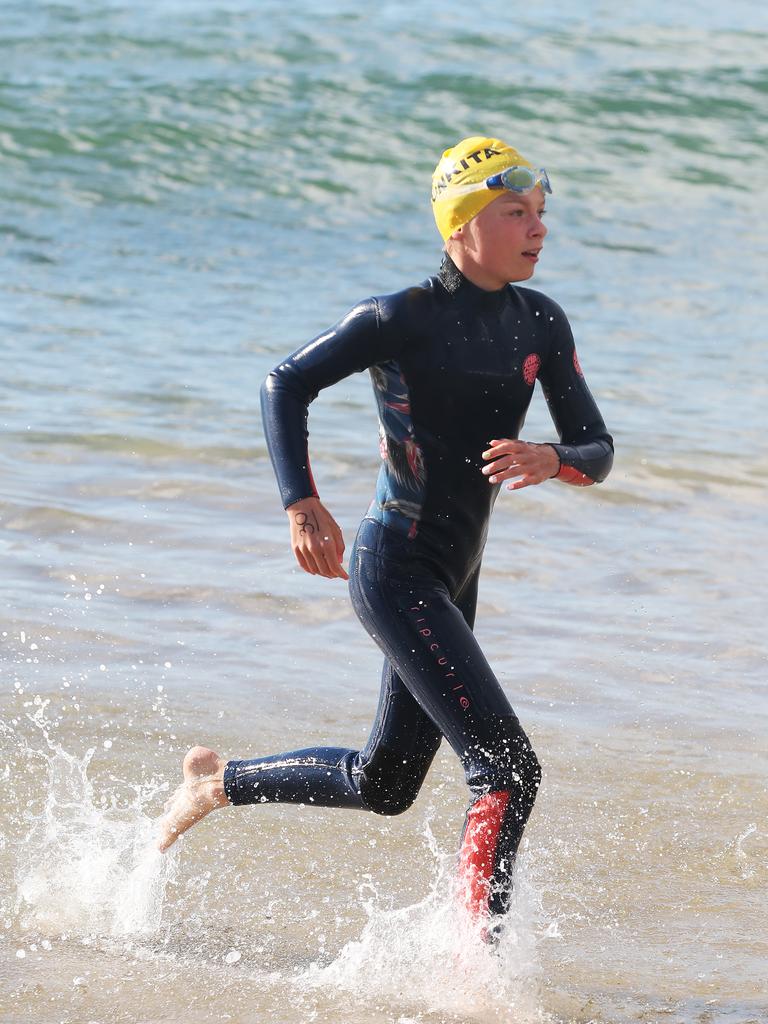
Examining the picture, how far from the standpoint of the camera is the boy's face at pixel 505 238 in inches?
149

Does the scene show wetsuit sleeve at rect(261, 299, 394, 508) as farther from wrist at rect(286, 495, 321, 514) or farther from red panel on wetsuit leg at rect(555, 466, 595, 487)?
red panel on wetsuit leg at rect(555, 466, 595, 487)

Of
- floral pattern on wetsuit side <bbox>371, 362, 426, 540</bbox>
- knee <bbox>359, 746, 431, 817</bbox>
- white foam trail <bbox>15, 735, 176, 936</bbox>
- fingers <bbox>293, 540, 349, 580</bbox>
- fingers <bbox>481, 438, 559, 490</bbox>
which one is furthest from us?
white foam trail <bbox>15, 735, 176, 936</bbox>

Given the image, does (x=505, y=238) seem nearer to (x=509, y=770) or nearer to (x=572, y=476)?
(x=572, y=476)

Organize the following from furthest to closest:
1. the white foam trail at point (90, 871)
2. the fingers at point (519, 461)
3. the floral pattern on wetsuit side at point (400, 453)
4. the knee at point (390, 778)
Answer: the white foam trail at point (90, 871), the knee at point (390, 778), the floral pattern on wetsuit side at point (400, 453), the fingers at point (519, 461)

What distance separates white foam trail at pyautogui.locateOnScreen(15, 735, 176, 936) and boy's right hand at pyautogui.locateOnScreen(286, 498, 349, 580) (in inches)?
44.0

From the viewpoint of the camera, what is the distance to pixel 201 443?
892cm

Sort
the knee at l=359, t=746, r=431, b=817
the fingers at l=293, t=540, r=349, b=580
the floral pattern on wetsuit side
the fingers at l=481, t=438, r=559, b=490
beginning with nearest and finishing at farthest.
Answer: the fingers at l=481, t=438, r=559, b=490, the fingers at l=293, t=540, r=349, b=580, the floral pattern on wetsuit side, the knee at l=359, t=746, r=431, b=817

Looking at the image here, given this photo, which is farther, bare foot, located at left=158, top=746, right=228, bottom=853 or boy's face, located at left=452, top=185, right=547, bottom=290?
bare foot, located at left=158, top=746, right=228, bottom=853

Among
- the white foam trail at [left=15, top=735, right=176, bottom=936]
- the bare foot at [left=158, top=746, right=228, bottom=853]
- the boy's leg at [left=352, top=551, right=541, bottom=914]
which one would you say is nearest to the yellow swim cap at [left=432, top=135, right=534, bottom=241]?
the boy's leg at [left=352, top=551, right=541, bottom=914]

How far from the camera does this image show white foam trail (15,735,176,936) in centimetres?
405

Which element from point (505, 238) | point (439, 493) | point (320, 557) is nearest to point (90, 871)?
point (320, 557)

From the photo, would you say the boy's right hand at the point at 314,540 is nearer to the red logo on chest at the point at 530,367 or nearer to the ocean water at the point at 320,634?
the red logo on chest at the point at 530,367

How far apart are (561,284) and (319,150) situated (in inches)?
247

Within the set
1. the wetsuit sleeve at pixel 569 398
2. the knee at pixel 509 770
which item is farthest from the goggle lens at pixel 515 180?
the knee at pixel 509 770
